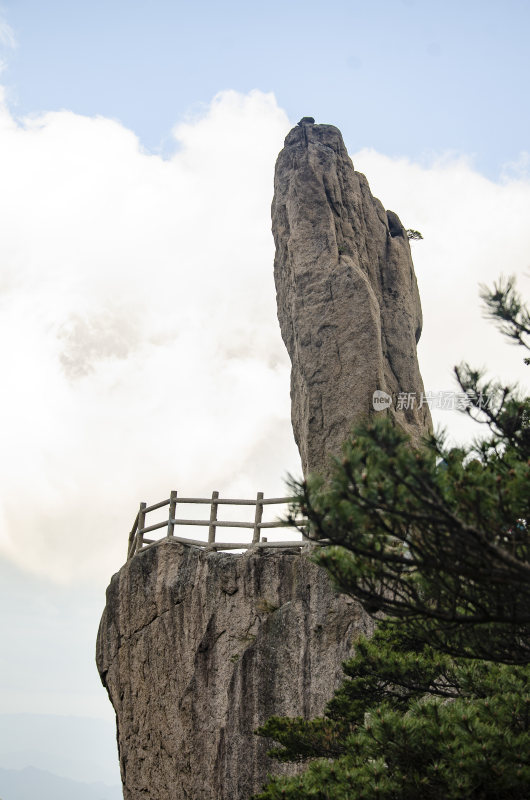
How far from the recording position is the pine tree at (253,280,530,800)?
5539mm

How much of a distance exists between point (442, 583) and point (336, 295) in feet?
47.3

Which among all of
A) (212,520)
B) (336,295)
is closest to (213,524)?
(212,520)

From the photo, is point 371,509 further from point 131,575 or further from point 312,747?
point 131,575

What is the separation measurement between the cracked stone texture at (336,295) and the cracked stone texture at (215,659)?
405 centimetres

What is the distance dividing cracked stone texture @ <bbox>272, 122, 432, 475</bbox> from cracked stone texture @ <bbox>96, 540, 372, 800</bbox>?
405 cm

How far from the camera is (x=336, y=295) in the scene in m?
19.8

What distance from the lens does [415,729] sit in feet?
23.6

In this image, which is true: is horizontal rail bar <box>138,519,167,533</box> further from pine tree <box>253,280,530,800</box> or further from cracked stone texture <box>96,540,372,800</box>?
pine tree <box>253,280,530,800</box>

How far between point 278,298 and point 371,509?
55.4 ft

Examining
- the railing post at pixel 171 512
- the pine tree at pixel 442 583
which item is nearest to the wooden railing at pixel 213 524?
the railing post at pixel 171 512

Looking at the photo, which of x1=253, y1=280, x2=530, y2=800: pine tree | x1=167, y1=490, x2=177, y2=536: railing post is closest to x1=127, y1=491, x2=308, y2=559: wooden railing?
x1=167, y1=490, x2=177, y2=536: railing post

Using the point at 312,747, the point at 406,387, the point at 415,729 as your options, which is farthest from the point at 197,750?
the point at 406,387

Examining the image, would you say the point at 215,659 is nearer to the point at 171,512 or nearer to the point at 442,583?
the point at 171,512

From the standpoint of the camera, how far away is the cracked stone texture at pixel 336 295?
19.0 metres
